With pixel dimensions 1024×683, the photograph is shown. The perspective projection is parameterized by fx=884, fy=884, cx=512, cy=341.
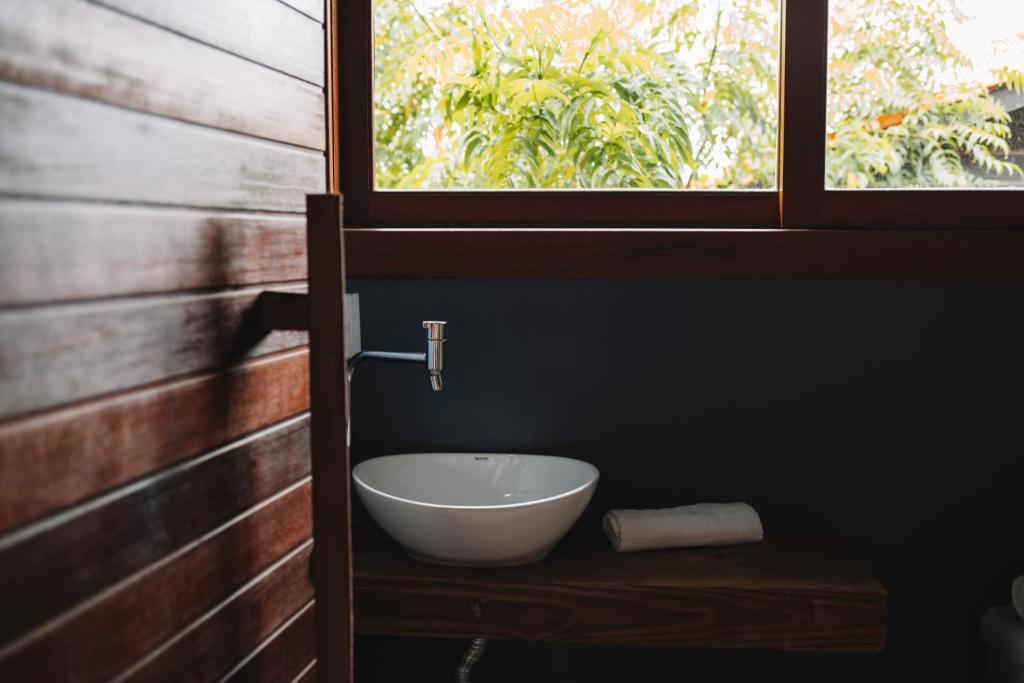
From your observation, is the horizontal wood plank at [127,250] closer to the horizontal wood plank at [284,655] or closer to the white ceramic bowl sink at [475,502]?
the horizontal wood plank at [284,655]

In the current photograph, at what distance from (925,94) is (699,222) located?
574 millimetres

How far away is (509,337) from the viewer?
1993 mm

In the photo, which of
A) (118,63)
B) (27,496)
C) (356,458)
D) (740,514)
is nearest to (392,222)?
(356,458)

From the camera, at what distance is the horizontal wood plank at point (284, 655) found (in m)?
1.02

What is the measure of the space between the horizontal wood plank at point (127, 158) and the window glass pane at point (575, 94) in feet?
3.21

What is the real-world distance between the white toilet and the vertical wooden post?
1397 millimetres

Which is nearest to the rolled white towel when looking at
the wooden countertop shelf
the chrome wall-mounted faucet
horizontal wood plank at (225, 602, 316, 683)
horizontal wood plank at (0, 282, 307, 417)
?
the wooden countertop shelf

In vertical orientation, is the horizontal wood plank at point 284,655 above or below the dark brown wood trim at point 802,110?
below

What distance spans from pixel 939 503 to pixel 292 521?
4.82 ft

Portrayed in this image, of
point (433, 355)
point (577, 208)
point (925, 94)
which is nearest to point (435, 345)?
point (433, 355)

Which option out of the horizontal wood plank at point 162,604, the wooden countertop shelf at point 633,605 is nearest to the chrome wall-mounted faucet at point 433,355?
the wooden countertop shelf at point 633,605

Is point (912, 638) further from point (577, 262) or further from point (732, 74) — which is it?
point (732, 74)

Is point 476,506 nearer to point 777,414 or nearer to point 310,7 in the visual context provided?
point 777,414

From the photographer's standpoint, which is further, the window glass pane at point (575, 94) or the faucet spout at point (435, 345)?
the window glass pane at point (575, 94)
